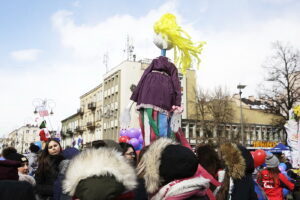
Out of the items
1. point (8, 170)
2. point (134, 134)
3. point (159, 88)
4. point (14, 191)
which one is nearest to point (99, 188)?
point (14, 191)

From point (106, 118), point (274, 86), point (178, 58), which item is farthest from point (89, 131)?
point (178, 58)

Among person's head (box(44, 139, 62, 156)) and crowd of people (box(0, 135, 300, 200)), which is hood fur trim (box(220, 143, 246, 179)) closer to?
crowd of people (box(0, 135, 300, 200))

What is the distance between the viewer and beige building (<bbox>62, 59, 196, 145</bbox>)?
47469 mm

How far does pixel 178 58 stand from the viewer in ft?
19.0

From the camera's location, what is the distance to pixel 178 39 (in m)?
5.60

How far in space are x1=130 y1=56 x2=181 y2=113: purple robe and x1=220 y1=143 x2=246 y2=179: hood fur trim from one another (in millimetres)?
1352

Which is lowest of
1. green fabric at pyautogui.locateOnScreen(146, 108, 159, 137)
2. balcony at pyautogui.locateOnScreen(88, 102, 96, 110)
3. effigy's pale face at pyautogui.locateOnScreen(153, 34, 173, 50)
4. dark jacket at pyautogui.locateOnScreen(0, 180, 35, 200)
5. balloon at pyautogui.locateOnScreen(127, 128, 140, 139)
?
dark jacket at pyautogui.locateOnScreen(0, 180, 35, 200)

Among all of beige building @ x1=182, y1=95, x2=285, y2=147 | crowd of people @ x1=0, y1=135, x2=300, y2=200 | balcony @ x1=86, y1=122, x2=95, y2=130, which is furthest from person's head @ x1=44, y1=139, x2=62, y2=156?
balcony @ x1=86, y1=122, x2=95, y2=130

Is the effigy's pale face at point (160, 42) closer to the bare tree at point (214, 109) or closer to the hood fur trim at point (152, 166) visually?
the hood fur trim at point (152, 166)

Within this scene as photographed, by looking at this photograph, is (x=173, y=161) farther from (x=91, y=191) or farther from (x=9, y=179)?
(x=9, y=179)

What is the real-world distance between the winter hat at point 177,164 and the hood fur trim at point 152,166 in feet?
0.15

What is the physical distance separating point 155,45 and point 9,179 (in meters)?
3.48

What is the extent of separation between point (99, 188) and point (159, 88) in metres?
3.35

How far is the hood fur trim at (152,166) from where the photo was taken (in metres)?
2.56
